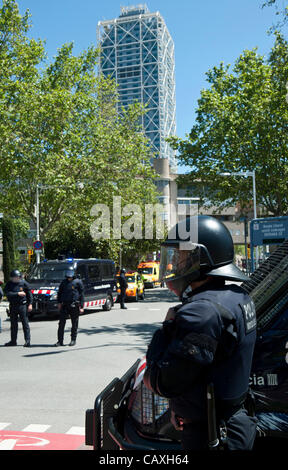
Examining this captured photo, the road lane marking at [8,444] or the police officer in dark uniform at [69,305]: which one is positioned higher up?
the police officer in dark uniform at [69,305]

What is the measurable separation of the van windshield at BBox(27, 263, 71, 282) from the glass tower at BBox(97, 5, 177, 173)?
148 meters

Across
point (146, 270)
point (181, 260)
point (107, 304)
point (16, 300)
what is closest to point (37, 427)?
point (181, 260)

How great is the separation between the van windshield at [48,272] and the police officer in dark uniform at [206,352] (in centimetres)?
1456

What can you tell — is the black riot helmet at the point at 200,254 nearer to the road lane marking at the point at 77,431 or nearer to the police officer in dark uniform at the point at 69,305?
the road lane marking at the point at 77,431

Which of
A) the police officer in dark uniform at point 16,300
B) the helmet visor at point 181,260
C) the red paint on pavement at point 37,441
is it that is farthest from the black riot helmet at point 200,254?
the police officer in dark uniform at point 16,300

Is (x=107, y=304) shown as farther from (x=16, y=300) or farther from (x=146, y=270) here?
(x=146, y=270)

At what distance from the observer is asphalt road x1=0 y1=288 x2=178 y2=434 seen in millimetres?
5152

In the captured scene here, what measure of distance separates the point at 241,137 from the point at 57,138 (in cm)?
1106

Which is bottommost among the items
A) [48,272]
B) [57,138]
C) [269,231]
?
[48,272]

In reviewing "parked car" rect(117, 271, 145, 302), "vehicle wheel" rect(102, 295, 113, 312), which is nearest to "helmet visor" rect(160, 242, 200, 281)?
"vehicle wheel" rect(102, 295, 113, 312)

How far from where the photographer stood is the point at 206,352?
1.93 meters

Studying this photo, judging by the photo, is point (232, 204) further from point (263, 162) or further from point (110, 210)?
point (110, 210)

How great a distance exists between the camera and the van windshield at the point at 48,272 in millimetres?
16516

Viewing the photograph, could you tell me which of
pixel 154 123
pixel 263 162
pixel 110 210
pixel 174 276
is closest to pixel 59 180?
pixel 110 210
